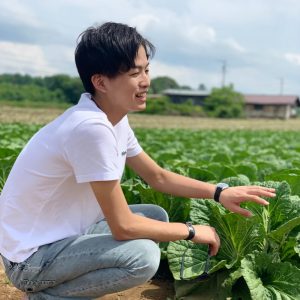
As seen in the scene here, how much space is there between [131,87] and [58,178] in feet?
1.88

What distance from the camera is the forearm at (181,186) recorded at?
111 inches

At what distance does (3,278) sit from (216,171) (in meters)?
2.33

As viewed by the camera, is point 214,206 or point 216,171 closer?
point 214,206

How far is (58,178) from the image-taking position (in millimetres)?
2279

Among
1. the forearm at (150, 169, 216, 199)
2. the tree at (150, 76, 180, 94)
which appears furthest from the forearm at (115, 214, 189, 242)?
the tree at (150, 76, 180, 94)

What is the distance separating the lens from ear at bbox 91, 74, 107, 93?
2.27m

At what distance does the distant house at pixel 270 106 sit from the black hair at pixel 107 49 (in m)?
66.9

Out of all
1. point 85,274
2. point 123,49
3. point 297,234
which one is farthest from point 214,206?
point 123,49

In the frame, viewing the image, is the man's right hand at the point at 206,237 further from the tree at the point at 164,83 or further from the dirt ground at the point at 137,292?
the tree at the point at 164,83

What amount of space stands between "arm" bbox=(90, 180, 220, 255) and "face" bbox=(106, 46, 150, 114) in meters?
0.43

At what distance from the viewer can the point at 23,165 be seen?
2344mm

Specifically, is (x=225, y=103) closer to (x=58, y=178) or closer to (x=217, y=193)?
(x=217, y=193)

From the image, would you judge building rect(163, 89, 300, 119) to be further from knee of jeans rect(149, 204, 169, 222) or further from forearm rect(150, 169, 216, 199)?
knee of jeans rect(149, 204, 169, 222)

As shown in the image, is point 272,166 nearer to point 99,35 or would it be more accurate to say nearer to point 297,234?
point 297,234
